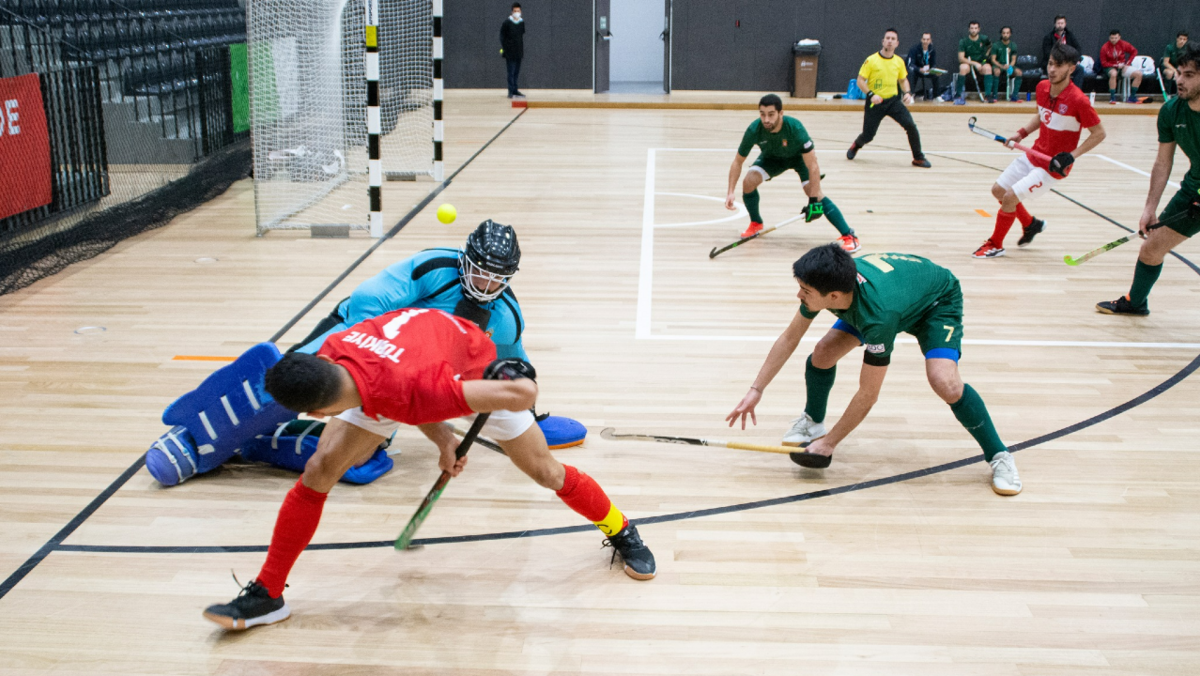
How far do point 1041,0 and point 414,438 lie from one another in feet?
68.3

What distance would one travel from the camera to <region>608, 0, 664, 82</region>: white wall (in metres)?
23.3

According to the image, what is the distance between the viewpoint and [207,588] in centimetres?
363

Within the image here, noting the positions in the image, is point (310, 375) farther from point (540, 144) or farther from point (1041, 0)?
point (1041, 0)

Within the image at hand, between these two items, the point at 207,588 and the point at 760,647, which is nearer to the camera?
the point at 760,647

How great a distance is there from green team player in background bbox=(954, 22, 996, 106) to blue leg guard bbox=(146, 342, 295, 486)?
60.7ft

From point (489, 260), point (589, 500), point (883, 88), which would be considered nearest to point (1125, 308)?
point (589, 500)

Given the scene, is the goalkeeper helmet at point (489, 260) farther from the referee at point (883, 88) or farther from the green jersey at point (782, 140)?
the referee at point (883, 88)

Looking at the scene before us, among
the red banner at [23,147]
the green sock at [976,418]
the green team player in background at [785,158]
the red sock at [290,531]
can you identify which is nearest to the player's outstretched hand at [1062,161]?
the green team player in background at [785,158]

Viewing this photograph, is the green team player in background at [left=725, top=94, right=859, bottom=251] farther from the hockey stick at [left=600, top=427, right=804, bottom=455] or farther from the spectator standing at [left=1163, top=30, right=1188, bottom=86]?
the spectator standing at [left=1163, top=30, right=1188, bottom=86]

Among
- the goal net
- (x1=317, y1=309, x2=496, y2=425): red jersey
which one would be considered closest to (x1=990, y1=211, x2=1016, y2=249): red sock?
the goal net

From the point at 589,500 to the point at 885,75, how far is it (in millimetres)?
11499

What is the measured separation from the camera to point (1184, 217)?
633 cm

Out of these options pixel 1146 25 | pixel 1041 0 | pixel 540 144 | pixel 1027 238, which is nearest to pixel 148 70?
pixel 540 144

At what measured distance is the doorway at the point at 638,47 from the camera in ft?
74.4
